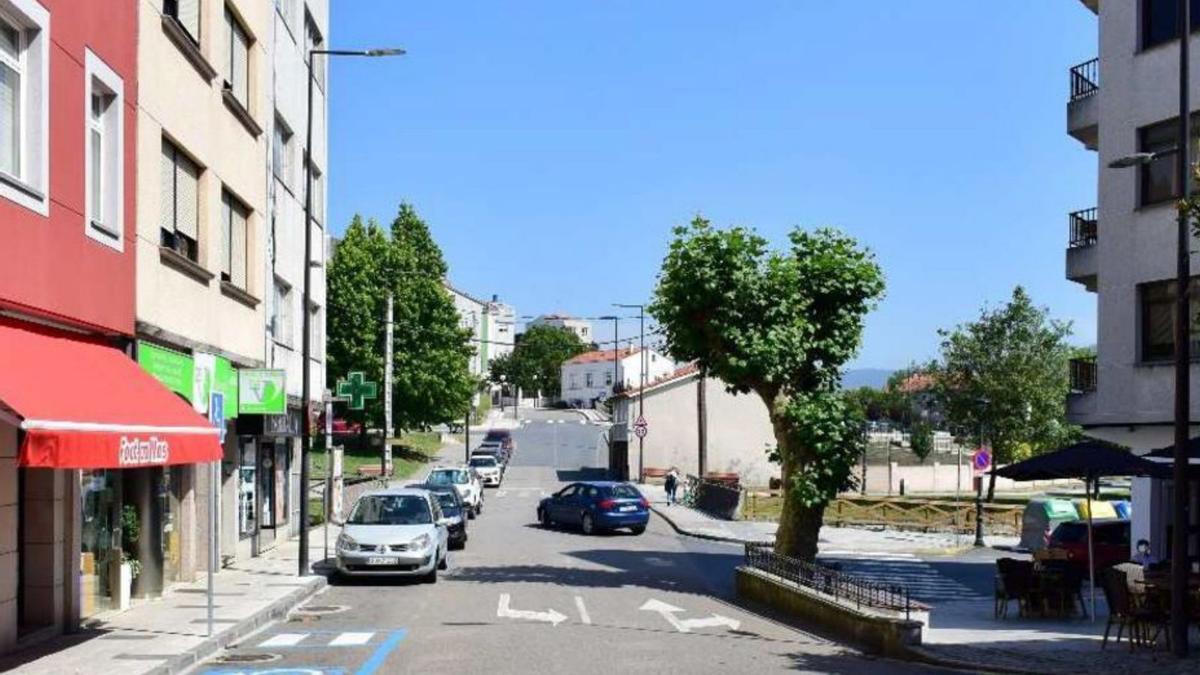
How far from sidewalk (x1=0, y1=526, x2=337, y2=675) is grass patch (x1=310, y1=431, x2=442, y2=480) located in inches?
1321

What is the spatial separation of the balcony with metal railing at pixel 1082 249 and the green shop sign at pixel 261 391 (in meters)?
16.6

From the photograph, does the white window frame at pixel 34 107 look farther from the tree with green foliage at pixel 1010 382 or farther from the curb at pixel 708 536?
→ the tree with green foliage at pixel 1010 382

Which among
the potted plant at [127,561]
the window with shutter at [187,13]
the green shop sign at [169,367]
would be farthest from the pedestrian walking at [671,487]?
the potted plant at [127,561]

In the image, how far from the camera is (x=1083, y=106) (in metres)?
27.8

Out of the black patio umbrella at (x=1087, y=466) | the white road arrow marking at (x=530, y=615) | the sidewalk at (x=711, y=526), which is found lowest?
the sidewalk at (x=711, y=526)

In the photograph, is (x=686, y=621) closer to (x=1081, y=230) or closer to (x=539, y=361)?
(x=1081, y=230)

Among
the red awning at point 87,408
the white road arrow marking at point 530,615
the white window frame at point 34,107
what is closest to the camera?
the red awning at point 87,408

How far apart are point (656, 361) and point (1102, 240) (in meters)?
122

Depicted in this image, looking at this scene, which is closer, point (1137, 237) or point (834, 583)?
point (834, 583)

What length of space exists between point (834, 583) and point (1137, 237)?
11.7 metres

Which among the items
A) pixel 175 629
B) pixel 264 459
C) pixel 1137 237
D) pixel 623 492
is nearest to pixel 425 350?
pixel 623 492

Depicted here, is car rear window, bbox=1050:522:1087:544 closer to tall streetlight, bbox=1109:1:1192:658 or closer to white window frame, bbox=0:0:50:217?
tall streetlight, bbox=1109:1:1192:658

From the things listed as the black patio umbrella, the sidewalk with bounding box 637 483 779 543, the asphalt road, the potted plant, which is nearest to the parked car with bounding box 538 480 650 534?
the sidewalk with bounding box 637 483 779 543

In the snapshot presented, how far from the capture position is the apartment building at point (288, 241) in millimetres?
29219
